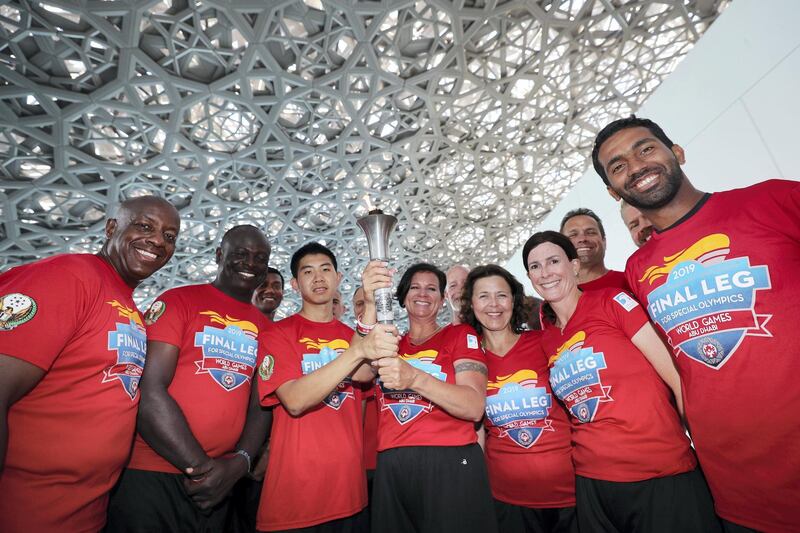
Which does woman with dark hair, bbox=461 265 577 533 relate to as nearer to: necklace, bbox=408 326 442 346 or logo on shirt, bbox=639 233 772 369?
necklace, bbox=408 326 442 346

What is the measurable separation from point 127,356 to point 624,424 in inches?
111

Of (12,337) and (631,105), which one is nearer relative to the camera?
(12,337)

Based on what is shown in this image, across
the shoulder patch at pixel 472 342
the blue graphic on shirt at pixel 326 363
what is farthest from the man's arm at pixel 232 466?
the shoulder patch at pixel 472 342

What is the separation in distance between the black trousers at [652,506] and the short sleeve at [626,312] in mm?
781

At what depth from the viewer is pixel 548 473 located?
90.9 inches

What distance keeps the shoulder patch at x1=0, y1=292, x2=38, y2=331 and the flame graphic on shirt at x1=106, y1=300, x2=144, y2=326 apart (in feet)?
1.22

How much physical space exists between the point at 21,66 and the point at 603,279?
1413 cm

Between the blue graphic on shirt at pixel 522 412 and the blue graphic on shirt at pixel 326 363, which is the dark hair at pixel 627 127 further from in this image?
the blue graphic on shirt at pixel 326 363

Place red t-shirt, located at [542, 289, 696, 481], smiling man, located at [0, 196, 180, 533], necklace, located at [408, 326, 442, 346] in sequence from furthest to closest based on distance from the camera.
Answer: necklace, located at [408, 326, 442, 346] < red t-shirt, located at [542, 289, 696, 481] < smiling man, located at [0, 196, 180, 533]

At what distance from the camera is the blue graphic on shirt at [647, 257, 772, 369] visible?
1.51m

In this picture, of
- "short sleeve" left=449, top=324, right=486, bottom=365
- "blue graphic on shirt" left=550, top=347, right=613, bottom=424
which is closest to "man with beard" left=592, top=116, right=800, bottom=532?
"blue graphic on shirt" left=550, top=347, right=613, bottom=424

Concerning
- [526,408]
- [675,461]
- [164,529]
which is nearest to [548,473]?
[526,408]

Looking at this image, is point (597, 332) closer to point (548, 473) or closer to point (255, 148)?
point (548, 473)

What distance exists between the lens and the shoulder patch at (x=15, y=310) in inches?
59.6
